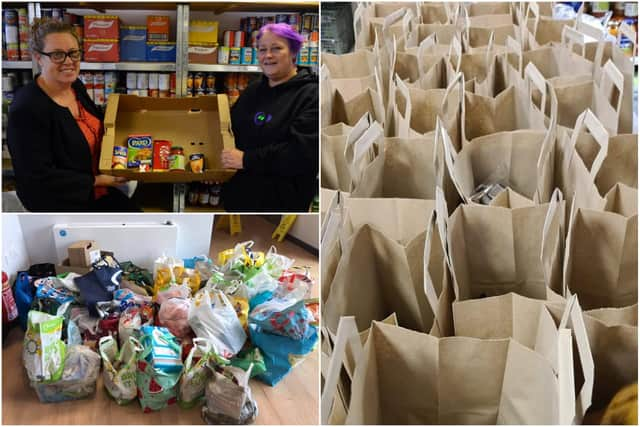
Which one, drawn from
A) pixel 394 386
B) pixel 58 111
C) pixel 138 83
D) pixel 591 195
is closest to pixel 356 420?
pixel 394 386

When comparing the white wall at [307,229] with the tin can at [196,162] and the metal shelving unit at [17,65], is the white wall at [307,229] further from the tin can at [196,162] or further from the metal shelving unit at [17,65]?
the metal shelving unit at [17,65]

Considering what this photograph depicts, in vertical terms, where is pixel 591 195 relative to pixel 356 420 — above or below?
above

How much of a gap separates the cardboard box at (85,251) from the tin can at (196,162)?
939mm

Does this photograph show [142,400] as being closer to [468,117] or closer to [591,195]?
[468,117]

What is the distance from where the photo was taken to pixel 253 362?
1651 millimetres

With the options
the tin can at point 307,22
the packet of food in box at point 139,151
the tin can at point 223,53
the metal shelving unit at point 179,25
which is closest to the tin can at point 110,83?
the metal shelving unit at point 179,25

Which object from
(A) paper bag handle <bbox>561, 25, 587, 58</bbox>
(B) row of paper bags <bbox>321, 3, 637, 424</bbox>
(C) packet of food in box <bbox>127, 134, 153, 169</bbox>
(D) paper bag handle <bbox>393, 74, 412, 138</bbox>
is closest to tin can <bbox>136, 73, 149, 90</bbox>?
(C) packet of food in box <bbox>127, 134, 153, 169</bbox>

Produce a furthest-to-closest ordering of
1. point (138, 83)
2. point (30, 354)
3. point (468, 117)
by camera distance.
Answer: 1. point (30, 354)
2. point (138, 83)
3. point (468, 117)

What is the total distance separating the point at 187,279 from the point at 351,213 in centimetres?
137

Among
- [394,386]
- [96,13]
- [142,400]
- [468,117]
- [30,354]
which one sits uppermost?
[96,13]

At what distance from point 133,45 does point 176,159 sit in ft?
1.05

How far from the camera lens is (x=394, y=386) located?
0.62 m

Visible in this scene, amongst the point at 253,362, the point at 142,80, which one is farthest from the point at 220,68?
the point at 253,362

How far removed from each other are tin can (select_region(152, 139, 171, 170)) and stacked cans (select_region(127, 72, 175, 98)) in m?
0.11
